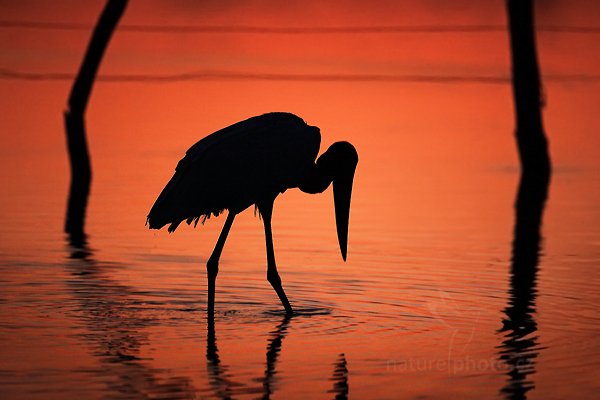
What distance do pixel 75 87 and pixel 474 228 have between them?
355 inches

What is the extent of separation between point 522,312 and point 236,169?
6.94ft

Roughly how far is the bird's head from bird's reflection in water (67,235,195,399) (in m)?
1.47

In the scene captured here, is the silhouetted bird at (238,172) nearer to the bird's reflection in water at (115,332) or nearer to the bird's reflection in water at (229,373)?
the bird's reflection in water at (115,332)

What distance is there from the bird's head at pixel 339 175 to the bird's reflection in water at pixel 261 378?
176cm

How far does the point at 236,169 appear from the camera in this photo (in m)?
10.9

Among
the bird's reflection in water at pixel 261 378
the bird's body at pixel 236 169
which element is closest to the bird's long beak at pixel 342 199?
the bird's body at pixel 236 169

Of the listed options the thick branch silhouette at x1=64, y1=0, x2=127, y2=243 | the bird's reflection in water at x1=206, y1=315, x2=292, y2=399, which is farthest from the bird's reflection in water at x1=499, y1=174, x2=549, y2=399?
the thick branch silhouette at x1=64, y1=0, x2=127, y2=243

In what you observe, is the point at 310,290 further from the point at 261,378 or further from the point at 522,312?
the point at 261,378

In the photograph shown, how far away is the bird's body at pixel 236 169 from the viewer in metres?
10.8

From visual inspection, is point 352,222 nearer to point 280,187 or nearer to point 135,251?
point 135,251

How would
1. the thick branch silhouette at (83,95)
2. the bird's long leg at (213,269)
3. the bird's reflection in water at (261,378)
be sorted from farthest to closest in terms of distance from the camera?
the thick branch silhouette at (83,95), the bird's long leg at (213,269), the bird's reflection in water at (261,378)

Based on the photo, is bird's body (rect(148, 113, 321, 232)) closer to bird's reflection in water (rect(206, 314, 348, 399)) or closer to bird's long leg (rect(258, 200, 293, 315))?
bird's long leg (rect(258, 200, 293, 315))

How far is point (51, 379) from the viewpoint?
28.2ft

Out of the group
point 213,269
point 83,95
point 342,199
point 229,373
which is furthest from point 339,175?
point 83,95
